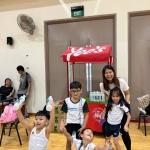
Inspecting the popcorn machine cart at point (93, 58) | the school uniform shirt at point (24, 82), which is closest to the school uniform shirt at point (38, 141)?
the popcorn machine cart at point (93, 58)

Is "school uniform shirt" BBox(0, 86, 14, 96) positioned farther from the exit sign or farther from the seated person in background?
the exit sign

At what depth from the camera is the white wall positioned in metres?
4.18

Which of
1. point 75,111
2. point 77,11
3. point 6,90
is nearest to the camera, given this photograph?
point 75,111

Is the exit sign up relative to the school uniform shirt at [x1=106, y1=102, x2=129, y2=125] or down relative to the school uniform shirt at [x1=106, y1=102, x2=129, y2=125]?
up

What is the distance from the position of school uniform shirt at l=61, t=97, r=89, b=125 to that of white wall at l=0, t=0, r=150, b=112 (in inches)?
88.2

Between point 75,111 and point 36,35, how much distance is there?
3.13 metres

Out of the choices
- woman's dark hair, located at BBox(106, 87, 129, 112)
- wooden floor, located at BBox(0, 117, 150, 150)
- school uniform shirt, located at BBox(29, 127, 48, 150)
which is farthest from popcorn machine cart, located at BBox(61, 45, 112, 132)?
school uniform shirt, located at BBox(29, 127, 48, 150)

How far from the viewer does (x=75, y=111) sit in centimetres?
222

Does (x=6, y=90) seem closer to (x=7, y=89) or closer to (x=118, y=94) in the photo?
(x=7, y=89)

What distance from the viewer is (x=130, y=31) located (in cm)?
421

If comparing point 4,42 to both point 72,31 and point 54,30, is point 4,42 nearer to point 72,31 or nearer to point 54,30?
point 54,30

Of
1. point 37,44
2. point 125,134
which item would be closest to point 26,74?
point 37,44

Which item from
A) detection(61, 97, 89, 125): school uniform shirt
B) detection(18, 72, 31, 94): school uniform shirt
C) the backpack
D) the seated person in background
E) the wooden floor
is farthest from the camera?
the seated person in background

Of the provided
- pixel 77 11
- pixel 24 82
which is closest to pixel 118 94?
pixel 77 11
